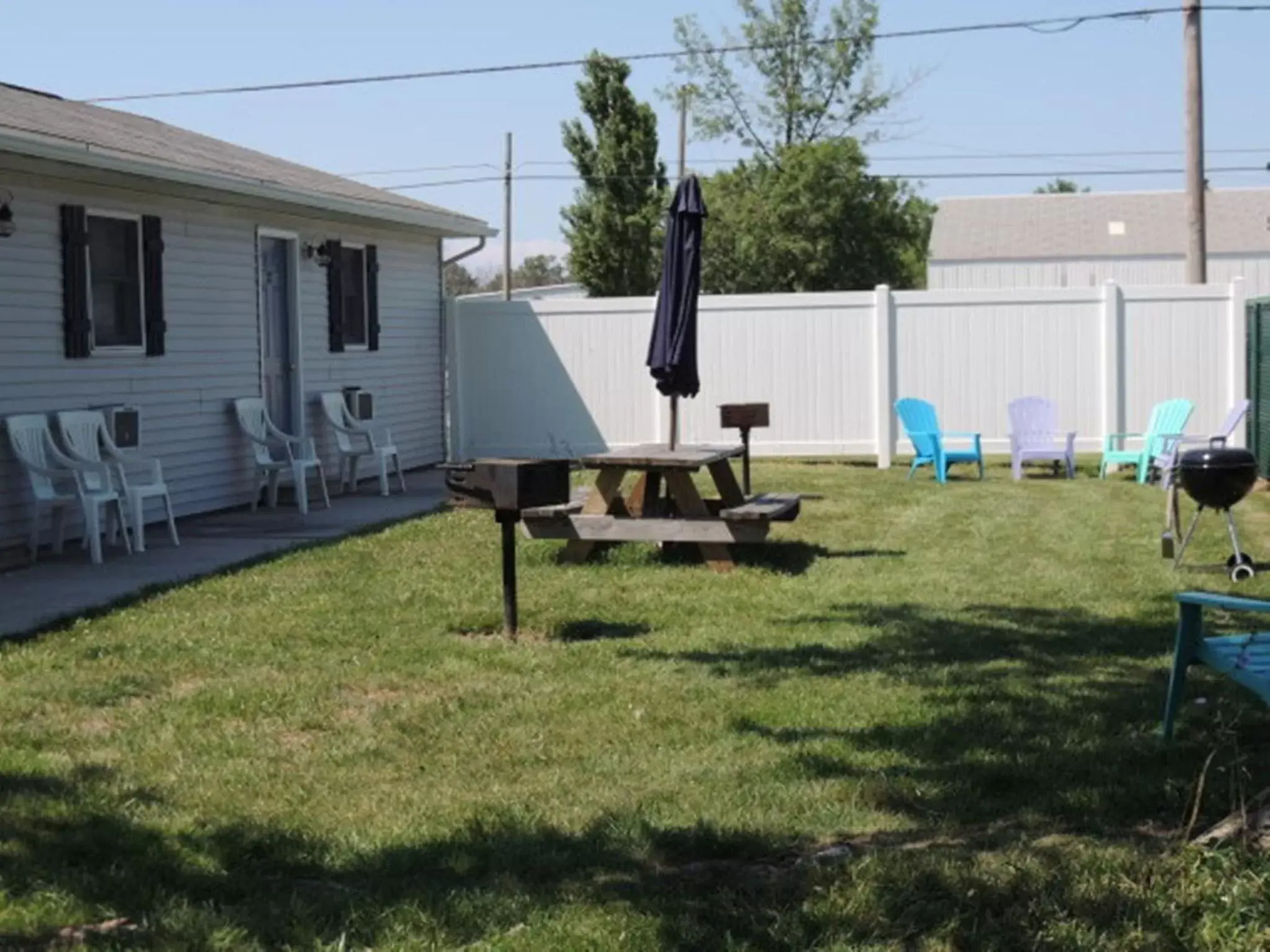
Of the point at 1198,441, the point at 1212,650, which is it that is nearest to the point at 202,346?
the point at 1198,441

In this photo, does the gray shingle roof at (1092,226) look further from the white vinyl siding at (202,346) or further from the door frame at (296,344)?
the door frame at (296,344)

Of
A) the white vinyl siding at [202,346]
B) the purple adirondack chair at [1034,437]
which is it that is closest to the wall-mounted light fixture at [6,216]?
the white vinyl siding at [202,346]

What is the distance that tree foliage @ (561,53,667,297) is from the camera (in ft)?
109

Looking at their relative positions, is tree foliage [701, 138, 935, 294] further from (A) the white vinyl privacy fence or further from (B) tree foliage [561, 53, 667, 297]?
(A) the white vinyl privacy fence

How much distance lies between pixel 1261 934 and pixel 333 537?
26.9 feet

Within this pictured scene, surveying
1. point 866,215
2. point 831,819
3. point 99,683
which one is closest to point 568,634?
point 99,683

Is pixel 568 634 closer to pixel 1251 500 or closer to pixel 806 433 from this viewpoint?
pixel 1251 500

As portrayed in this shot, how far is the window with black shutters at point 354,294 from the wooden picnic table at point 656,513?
5.86 metres

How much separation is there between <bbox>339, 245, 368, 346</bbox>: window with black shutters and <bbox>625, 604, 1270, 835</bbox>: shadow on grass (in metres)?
8.47

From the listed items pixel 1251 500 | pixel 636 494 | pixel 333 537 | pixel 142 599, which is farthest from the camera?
pixel 1251 500

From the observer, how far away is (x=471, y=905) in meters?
3.91

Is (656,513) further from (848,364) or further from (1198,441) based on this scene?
(848,364)

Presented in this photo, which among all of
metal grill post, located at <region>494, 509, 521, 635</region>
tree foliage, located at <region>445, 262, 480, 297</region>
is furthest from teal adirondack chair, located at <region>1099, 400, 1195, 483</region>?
tree foliage, located at <region>445, 262, 480, 297</region>

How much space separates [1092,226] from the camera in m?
50.3
